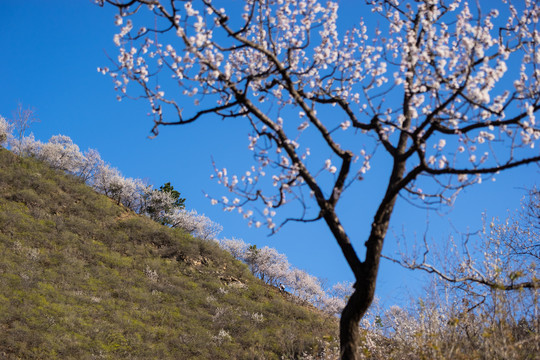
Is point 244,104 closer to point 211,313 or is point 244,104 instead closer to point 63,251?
point 211,313

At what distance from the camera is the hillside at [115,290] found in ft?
48.4

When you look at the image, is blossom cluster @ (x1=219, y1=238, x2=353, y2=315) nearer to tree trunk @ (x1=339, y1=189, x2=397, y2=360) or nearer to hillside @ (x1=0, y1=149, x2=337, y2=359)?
hillside @ (x1=0, y1=149, x2=337, y2=359)

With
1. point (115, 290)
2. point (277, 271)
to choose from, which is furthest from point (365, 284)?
point (277, 271)

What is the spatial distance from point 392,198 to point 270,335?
50.1 ft

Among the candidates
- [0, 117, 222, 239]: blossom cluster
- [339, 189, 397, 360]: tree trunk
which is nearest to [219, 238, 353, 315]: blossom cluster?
[0, 117, 222, 239]: blossom cluster

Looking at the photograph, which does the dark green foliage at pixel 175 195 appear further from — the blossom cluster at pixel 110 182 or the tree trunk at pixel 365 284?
the tree trunk at pixel 365 284

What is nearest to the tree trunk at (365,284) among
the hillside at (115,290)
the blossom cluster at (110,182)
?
the hillside at (115,290)

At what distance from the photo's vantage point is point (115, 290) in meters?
19.7

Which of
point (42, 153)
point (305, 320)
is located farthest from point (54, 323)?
point (42, 153)

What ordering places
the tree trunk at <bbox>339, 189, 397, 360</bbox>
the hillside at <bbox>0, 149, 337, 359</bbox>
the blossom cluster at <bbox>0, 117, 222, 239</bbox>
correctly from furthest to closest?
the blossom cluster at <bbox>0, 117, 222, 239</bbox>
the hillside at <bbox>0, 149, 337, 359</bbox>
the tree trunk at <bbox>339, 189, 397, 360</bbox>

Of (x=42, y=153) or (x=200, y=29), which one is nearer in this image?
(x=200, y=29)

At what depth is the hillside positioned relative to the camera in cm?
1475

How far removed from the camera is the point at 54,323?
14.7 m

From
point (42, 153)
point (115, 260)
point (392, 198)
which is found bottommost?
point (392, 198)
